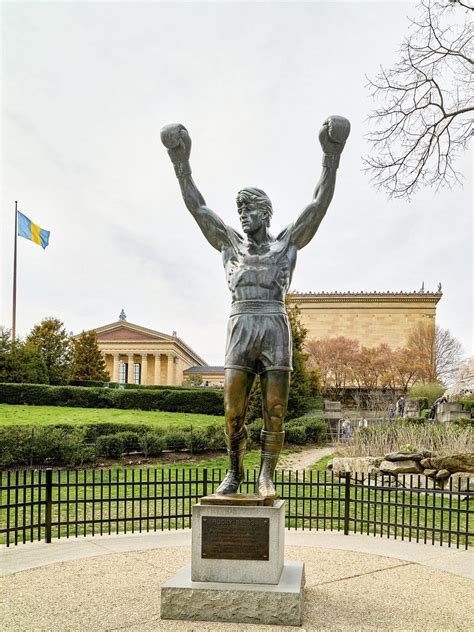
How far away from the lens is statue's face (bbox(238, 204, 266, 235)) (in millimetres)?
5383

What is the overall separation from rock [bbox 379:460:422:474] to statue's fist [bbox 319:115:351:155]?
10066 millimetres

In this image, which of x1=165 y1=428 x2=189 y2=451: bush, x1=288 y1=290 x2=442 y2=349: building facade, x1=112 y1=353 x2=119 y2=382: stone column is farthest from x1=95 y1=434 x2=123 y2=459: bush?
x1=112 y1=353 x2=119 y2=382: stone column

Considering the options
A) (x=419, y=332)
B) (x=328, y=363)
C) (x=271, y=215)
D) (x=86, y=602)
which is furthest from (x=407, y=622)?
(x=419, y=332)

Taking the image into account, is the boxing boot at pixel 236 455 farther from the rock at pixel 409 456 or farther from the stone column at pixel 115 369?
the stone column at pixel 115 369

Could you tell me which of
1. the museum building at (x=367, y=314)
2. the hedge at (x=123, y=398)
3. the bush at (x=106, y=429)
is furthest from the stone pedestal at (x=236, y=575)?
the museum building at (x=367, y=314)

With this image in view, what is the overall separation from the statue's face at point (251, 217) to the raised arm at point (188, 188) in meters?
0.32

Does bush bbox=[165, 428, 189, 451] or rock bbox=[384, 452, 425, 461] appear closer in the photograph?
rock bbox=[384, 452, 425, 461]

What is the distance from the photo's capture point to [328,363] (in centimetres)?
4081

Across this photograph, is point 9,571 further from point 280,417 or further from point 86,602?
point 280,417

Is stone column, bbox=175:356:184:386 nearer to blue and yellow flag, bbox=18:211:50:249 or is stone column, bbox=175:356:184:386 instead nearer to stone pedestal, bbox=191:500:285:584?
blue and yellow flag, bbox=18:211:50:249

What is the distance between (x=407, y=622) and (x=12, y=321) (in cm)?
3163

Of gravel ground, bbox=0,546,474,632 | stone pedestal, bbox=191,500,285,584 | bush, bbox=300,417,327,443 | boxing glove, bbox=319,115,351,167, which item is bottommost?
bush, bbox=300,417,327,443

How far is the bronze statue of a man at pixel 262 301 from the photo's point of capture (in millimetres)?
5148

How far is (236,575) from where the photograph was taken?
4773mm
